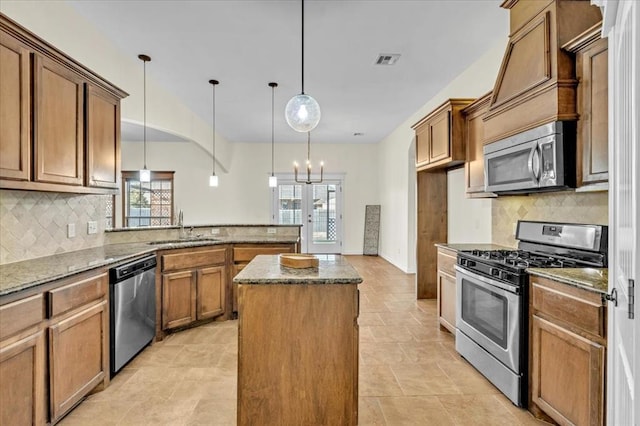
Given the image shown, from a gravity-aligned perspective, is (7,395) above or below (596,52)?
below

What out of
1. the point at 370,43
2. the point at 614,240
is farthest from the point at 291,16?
the point at 614,240

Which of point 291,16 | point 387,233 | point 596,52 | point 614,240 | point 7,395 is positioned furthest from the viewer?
point 387,233

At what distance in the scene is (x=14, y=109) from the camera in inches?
82.5

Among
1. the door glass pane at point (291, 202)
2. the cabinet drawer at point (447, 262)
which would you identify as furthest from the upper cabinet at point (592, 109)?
the door glass pane at point (291, 202)

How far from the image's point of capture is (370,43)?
371cm

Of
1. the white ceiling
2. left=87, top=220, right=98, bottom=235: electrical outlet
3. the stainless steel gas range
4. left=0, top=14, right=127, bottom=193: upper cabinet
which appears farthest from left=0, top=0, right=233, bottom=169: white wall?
the stainless steel gas range

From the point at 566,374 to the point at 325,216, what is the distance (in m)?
7.61

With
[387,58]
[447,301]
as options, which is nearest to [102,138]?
[387,58]

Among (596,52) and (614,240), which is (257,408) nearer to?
(614,240)

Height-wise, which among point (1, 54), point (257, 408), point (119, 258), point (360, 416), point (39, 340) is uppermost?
point (1, 54)

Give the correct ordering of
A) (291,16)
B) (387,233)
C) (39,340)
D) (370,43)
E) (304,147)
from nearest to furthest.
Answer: (39,340) → (291,16) → (370,43) → (387,233) → (304,147)

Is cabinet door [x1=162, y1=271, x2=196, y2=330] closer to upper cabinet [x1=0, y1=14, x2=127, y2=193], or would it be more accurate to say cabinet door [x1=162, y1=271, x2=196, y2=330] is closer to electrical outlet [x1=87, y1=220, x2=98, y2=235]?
electrical outlet [x1=87, y1=220, x2=98, y2=235]

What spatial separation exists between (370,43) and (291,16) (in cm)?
94

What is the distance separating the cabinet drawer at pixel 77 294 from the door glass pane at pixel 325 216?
23.0ft
